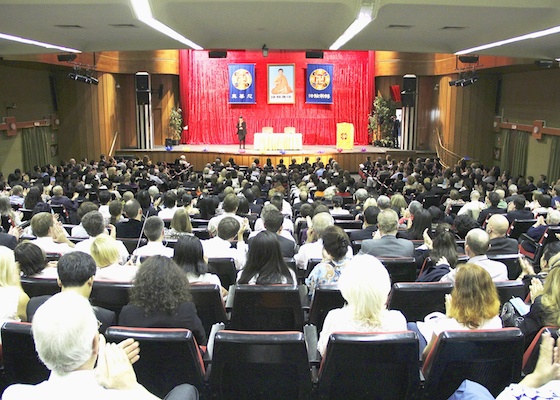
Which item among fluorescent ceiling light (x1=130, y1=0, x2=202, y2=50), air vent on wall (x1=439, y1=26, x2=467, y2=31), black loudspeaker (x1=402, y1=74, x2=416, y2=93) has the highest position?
air vent on wall (x1=439, y1=26, x2=467, y2=31)

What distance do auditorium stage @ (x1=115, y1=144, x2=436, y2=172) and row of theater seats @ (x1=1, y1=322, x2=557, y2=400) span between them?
15.2 metres

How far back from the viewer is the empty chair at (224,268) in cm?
434

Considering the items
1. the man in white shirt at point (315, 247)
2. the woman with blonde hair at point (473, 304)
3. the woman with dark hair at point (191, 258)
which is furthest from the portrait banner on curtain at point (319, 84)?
the woman with blonde hair at point (473, 304)

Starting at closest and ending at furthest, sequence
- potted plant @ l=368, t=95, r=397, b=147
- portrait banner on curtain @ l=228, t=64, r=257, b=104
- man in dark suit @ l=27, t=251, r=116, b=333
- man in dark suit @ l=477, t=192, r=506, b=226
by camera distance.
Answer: man in dark suit @ l=27, t=251, r=116, b=333
man in dark suit @ l=477, t=192, r=506, b=226
potted plant @ l=368, t=95, r=397, b=147
portrait banner on curtain @ l=228, t=64, r=257, b=104

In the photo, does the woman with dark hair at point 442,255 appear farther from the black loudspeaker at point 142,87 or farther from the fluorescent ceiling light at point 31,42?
the black loudspeaker at point 142,87

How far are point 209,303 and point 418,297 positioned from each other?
1.36 metres

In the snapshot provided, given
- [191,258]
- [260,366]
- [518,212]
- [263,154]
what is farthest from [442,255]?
[263,154]

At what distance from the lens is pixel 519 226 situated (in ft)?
22.1

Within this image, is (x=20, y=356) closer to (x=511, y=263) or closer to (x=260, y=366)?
(x=260, y=366)

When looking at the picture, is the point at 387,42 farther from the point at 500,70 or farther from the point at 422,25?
the point at 500,70

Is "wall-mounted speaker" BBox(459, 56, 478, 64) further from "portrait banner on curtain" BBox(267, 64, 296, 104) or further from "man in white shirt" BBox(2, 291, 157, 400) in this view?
"man in white shirt" BBox(2, 291, 157, 400)

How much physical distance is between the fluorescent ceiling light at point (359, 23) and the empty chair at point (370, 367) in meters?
4.54

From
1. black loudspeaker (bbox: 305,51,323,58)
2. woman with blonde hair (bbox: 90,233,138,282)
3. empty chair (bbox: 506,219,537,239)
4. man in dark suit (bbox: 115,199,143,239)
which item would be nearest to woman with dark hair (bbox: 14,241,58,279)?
woman with blonde hair (bbox: 90,233,138,282)

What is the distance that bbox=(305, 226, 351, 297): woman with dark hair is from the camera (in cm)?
386
